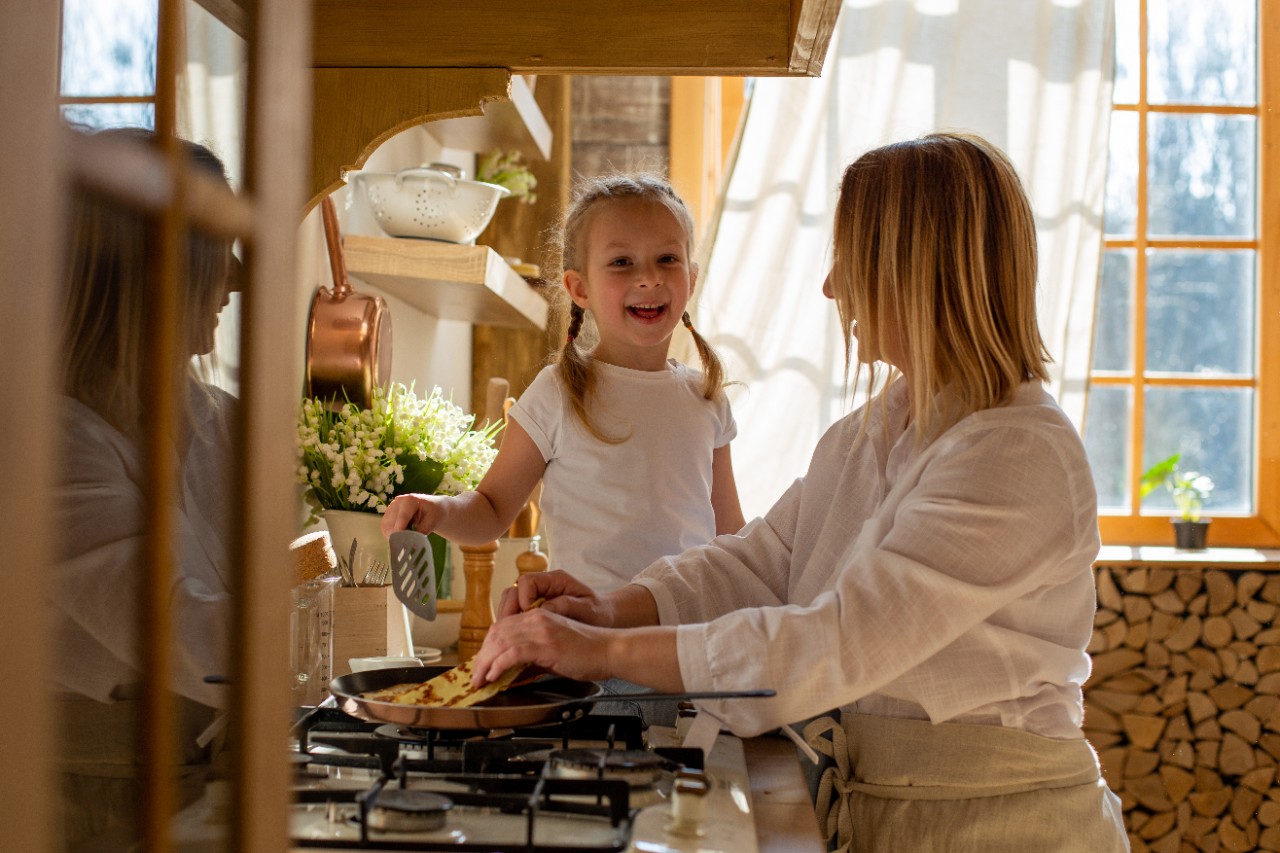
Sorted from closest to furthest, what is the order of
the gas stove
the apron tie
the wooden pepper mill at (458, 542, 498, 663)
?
1. the gas stove
2. the apron tie
3. the wooden pepper mill at (458, 542, 498, 663)

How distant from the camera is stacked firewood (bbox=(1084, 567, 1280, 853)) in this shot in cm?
314

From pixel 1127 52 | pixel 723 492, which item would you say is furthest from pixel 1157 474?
pixel 723 492

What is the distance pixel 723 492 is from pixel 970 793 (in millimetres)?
956

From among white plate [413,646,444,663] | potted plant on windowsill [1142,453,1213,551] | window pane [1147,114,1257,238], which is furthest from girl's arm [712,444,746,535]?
window pane [1147,114,1257,238]

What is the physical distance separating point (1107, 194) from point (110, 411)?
3.47 meters

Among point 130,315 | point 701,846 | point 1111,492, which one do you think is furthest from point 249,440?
point 1111,492

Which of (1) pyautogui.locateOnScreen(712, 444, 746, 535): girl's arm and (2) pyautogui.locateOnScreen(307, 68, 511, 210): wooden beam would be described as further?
(1) pyautogui.locateOnScreen(712, 444, 746, 535): girl's arm

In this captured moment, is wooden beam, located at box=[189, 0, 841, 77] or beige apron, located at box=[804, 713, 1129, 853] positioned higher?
wooden beam, located at box=[189, 0, 841, 77]

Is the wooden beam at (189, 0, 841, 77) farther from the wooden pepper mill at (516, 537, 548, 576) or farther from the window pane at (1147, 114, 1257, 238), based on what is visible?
the window pane at (1147, 114, 1257, 238)

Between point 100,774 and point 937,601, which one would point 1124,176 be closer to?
point 937,601

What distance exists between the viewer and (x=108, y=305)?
1.32ft

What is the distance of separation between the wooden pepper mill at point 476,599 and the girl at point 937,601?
50cm

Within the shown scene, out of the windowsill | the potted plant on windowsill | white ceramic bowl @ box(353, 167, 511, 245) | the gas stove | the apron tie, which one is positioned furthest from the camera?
the potted plant on windowsill

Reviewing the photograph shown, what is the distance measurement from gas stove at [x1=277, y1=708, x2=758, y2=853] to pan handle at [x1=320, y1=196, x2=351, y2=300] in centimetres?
78
